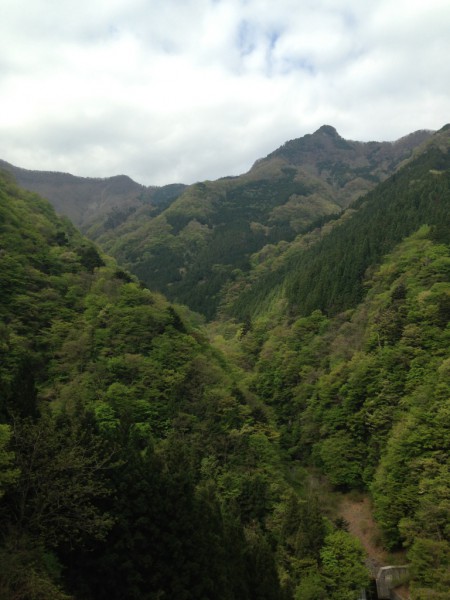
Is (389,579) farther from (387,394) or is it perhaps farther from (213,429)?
(387,394)

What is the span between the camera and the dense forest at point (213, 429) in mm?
19156

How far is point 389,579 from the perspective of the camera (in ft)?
127

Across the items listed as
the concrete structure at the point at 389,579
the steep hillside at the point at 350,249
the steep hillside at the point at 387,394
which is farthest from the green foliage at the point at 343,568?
the steep hillside at the point at 350,249

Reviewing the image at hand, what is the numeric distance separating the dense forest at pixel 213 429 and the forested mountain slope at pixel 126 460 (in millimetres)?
117

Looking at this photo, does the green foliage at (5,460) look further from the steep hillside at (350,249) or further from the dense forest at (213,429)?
the steep hillside at (350,249)

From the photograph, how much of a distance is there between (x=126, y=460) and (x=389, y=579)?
91.8ft

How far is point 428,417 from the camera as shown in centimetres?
4331

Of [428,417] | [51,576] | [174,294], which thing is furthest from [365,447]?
[174,294]

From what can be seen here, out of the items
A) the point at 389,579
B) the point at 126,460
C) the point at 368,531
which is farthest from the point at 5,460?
the point at 368,531

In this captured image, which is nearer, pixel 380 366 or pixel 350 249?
pixel 380 366

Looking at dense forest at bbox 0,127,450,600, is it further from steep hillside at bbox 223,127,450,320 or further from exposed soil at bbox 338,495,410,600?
exposed soil at bbox 338,495,410,600

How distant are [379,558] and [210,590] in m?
27.7

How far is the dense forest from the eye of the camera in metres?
19.2

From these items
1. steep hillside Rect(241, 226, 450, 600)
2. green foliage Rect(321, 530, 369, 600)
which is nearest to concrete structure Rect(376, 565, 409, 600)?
steep hillside Rect(241, 226, 450, 600)
